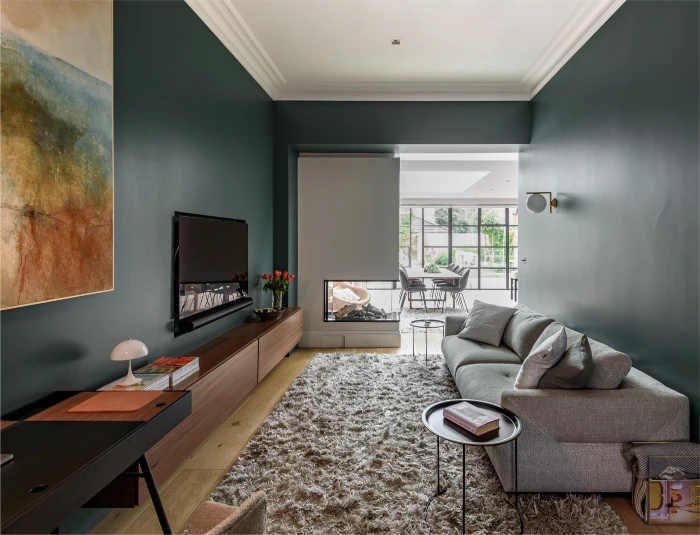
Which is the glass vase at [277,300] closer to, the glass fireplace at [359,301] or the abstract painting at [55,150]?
the glass fireplace at [359,301]

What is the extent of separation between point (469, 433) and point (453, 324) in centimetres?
256

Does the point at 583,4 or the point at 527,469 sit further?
the point at 583,4

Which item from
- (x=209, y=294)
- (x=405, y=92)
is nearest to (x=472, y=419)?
(x=209, y=294)

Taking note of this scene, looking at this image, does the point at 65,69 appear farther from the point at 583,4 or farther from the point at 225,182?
the point at 583,4

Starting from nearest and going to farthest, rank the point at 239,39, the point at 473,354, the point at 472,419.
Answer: the point at 472,419 → the point at 473,354 → the point at 239,39

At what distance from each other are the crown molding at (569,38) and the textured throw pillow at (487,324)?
92.9 inches

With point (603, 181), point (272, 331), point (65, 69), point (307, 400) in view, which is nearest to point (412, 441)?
point (307, 400)

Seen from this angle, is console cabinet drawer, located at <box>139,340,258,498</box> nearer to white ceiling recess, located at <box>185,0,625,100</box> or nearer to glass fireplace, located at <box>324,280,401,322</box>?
glass fireplace, located at <box>324,280,401,322</box>

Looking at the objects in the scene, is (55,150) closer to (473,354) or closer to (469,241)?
(473,354)

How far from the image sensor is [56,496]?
0.91 metres

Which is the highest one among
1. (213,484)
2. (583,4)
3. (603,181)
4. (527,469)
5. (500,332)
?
(583,4)

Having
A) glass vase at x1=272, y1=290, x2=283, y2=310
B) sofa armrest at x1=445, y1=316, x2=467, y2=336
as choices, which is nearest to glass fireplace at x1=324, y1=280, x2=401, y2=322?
glass vase at x1=272, y1=290, x2=283, y2=310

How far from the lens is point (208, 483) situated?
85.7 inches

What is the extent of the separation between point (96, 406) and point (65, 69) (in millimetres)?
→ 1331
